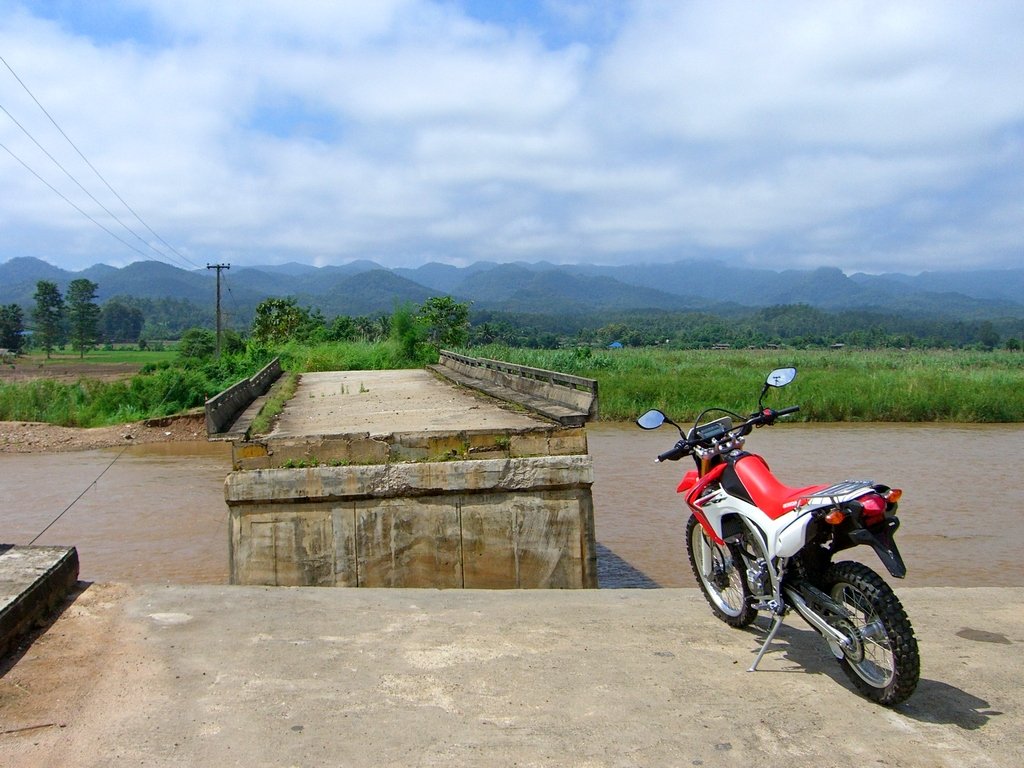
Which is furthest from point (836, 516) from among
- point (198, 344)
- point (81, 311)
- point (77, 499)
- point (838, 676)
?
point (81, 311)

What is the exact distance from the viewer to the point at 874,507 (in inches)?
135

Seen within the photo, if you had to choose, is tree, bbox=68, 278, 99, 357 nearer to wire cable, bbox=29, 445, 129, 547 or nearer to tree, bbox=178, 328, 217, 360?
tree, bbox=178, 328, 217, 360

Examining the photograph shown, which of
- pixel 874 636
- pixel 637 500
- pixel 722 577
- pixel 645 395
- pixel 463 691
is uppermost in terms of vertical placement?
pixel 874 636

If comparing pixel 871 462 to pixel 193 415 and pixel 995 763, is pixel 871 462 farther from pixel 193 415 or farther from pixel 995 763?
pixel 193 415

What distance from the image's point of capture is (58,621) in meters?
4.12

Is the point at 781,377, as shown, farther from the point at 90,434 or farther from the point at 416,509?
the point at 90,434

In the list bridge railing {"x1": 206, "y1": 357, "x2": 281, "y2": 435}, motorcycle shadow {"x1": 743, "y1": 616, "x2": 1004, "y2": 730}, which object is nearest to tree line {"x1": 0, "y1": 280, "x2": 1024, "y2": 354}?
bridge railing {"x1": 206, "y1": 357, "x2": 281, "y2": 435}

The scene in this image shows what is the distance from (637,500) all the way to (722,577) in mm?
7666

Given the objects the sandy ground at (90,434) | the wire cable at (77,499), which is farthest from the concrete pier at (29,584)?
the sandy ground at (90,434)

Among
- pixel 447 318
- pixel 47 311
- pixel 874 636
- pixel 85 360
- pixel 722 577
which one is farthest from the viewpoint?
pixel 47 311

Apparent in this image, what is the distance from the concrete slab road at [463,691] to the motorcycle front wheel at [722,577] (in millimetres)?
110

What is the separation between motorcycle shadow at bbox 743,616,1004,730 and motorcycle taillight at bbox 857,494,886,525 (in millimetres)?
743

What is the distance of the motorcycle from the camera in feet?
11.1

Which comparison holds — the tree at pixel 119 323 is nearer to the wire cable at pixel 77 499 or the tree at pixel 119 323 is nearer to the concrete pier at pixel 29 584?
the wire cable at pixel 77 499
